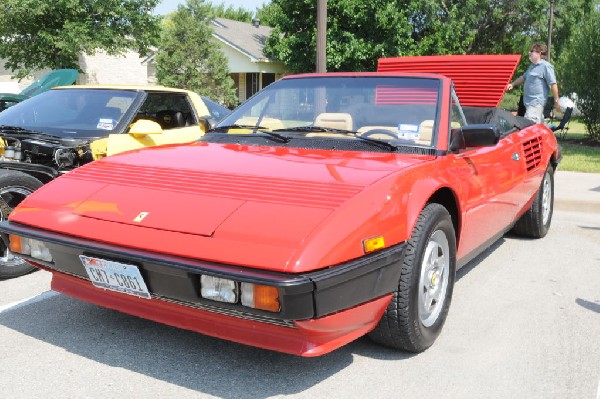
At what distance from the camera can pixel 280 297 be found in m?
2.35

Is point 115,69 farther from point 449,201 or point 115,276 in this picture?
point 115,276

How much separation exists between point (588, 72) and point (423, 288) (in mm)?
14088

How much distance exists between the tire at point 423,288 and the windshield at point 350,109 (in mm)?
607

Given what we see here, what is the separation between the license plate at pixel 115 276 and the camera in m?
2.66

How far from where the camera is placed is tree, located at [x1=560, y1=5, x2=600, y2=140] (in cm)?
1500

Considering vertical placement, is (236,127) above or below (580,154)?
above

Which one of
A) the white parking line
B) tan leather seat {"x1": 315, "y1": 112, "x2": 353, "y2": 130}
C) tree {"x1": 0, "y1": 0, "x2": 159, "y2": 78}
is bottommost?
the white parking line

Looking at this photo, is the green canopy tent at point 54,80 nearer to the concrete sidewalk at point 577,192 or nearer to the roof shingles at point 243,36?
the concrete sidewalk at point 577,192

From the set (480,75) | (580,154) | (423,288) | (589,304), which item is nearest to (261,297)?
(423,288)

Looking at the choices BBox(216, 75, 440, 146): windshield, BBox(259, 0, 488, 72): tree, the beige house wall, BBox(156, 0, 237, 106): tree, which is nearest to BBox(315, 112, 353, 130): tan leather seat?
BBox(216, 75, 440, 146): windshield

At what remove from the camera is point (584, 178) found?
945cm

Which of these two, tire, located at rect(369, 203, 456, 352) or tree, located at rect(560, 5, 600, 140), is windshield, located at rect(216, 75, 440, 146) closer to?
tire, located at rect(369, 203, 456, 352)

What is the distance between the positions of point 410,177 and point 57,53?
20.3m

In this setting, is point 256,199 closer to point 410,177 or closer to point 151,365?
point 410,177
